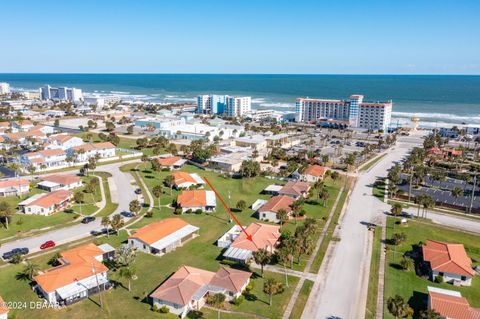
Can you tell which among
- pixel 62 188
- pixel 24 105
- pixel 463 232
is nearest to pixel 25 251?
pixel 62 188

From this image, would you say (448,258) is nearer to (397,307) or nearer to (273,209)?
(397,307)

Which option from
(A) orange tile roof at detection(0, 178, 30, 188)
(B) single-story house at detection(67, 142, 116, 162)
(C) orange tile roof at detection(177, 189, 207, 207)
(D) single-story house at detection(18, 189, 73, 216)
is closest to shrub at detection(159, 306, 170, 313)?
(C) orange tile roof at detection(177, 189, 207, 207)

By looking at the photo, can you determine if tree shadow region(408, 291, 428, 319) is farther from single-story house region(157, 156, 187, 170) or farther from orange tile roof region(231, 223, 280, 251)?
single-story house region(157, 156, 187, 170)

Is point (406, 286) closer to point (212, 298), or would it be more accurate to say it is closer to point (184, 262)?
point (212, 298)

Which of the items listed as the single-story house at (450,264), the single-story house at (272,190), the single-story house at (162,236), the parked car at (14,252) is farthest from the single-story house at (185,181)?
the single-story house at (450,264)

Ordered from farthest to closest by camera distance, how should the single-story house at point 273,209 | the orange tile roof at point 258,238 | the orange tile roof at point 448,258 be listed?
the single-story house at point 273,209, the orange tile roof at point 258,238, the orange tile roof at point 448,258

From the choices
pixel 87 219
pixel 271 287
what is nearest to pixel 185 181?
pixel 87 219

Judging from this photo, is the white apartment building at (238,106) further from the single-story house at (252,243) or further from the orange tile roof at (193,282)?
the orange tile roof at (193,282)
